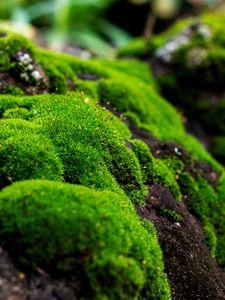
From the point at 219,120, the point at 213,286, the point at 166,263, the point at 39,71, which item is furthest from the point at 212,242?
the point at 219,120

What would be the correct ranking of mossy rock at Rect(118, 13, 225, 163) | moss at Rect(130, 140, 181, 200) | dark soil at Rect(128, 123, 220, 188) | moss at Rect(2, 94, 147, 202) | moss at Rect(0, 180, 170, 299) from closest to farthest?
moss at Rect(0, 180, 170, 299)
moss at Rect(2, 94, 147, 202)
moss at Rect(130, 140, 181, 200)
dark soil at Rect(128, 123, 220, 188)
mossy rock at Rect(118, 13, 225, 163)

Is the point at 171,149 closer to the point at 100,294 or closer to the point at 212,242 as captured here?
the point at 212,242

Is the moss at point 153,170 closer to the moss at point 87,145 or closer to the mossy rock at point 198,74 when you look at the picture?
the moss at point 87,145

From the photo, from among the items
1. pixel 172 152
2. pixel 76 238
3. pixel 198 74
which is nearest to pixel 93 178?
pixel 76 238

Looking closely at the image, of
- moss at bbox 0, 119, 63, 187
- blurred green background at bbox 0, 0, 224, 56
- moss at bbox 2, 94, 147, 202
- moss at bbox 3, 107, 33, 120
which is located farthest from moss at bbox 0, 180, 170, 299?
blurred green background at bbox 0, 0, 224, 56

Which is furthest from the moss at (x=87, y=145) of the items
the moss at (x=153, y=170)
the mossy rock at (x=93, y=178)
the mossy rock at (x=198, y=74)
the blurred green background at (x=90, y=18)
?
the blurred green background at (x=90, y=18)

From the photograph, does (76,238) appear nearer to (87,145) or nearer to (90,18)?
(87,145)

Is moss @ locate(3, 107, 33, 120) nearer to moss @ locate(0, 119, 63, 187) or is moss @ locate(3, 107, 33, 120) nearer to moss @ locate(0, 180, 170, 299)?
moss @ locate(0, 119, 63, 187)

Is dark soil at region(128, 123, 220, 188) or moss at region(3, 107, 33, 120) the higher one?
dark soil at region(128, 123, 220, 188)
